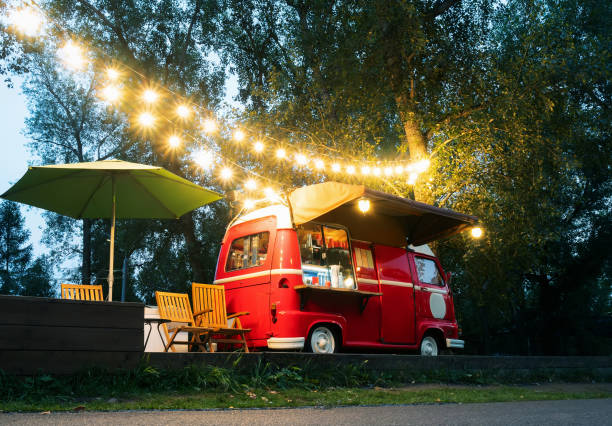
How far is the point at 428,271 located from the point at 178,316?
5207 mm

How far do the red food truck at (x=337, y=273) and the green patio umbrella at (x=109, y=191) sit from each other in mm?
1183

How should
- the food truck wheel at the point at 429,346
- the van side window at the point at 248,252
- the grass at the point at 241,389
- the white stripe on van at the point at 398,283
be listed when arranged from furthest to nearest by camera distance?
the food truck wheel at the point at 429,346 < the white stripe on van at the point at 398,283 < the van side window at the point at 248,252 < the grass at the point at 241,389

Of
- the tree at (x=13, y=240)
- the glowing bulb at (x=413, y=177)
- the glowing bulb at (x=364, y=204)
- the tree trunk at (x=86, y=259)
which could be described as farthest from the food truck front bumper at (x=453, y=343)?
the tree at (x=13, y=240)

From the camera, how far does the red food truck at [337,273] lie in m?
8.63

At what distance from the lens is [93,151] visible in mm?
31766

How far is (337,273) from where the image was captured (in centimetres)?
927

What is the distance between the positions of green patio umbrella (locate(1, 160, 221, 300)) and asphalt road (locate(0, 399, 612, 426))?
3991 millimetres

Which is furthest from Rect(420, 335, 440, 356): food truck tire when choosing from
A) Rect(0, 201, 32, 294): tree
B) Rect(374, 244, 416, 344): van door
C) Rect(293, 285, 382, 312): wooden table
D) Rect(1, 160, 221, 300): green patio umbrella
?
Rect(0, 201, 32, 294): tree

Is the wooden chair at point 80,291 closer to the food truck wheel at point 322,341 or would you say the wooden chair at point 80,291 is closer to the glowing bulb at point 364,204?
the food truck wheel at point 322,341

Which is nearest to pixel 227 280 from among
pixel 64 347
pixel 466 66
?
pixel 64 347

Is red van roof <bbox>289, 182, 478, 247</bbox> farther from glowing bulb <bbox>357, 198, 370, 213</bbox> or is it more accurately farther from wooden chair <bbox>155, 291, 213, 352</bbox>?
wooden chair <bbox>155, 291, 213, 352</bbox>

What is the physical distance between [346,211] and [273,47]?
14.4m

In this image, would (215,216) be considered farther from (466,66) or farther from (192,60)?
(466,66)

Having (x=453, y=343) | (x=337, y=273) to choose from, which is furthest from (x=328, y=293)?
(x=453, y=343)
